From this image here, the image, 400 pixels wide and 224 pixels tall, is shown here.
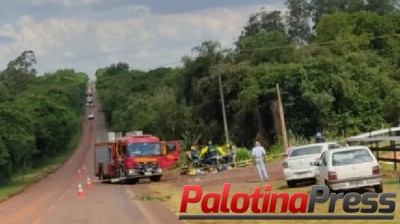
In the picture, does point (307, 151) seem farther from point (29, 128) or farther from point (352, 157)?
point (29, 128)

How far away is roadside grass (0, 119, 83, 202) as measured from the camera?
2093 inches

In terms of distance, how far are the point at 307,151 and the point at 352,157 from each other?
21.0 ft

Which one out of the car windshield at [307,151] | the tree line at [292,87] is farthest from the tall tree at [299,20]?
the car windshield at [307,151]

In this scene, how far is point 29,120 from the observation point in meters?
70.7

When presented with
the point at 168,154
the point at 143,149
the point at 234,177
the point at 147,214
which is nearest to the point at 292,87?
the point at 168,154

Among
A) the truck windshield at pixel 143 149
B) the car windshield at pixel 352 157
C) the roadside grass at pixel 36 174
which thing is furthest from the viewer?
the roadside grass at pixel 36 174

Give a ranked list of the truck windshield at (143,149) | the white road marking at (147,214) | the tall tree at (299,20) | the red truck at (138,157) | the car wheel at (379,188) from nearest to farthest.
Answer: the white road marking at (147,214)
the car wheel at (379,188)
the red truck at (138,157)
the truck windshield at (143,149)
the tall tree at (299,20)

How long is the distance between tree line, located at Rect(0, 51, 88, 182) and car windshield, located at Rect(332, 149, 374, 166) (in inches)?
1630

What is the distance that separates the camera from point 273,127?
5850 centimetres

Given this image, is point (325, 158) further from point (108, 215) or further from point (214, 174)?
point (214, 174)

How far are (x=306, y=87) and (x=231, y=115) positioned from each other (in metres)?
7.55

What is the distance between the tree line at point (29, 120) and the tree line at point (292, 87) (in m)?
12.5

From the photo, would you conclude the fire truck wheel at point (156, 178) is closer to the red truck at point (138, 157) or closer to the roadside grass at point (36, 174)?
the red truck at point (138, 157)

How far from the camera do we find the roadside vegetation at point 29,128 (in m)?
63.6
